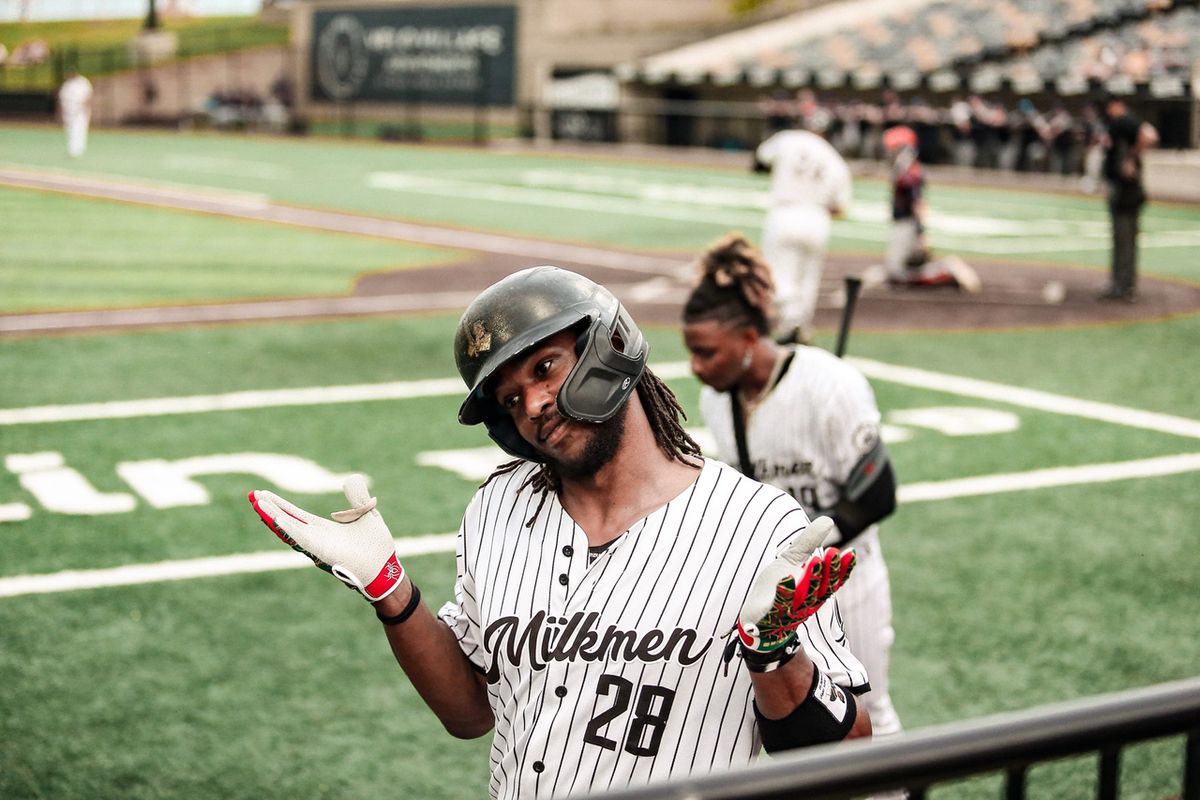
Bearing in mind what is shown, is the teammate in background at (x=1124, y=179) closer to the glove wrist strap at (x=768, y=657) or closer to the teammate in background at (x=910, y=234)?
the teammate in background at (x=910, y=234)

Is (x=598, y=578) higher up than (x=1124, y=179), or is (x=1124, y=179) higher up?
(x=1124, y=179)

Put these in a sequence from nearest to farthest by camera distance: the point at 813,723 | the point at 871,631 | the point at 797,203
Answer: the point at 813,723
the point at 871,631
the point at 797,203

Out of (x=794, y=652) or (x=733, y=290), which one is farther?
(x=733, y=290)

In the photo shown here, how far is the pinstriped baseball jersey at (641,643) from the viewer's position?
2.76 meters

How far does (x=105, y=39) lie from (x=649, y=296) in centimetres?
6562

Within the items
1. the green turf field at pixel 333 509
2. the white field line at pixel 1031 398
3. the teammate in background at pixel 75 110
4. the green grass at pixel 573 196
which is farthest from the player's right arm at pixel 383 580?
the teammate in background at pixel 75 110

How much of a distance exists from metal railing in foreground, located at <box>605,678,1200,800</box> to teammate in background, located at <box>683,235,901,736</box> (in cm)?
272

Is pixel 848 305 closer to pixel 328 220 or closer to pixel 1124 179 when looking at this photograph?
pixel 1124 179

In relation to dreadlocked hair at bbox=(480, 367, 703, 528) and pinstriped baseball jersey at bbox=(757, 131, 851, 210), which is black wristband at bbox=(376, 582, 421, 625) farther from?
pinstriped baseball jersey at bbox=(757, 131, 851, 210)

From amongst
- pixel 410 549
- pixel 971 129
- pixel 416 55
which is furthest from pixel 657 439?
pixel 416 55

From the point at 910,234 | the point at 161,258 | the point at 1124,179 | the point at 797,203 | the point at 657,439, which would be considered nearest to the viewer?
the point at 657,439

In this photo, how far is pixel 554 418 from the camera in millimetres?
2818

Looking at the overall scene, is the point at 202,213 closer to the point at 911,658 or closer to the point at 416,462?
the point at 416,462

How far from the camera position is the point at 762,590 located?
97.0 inches
